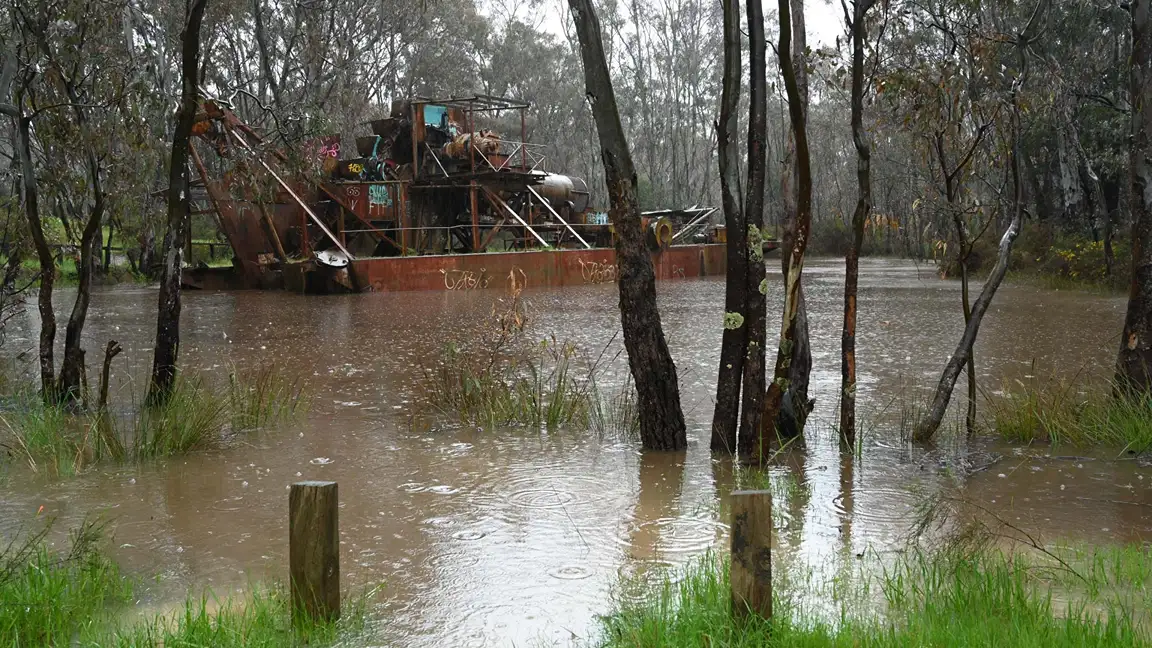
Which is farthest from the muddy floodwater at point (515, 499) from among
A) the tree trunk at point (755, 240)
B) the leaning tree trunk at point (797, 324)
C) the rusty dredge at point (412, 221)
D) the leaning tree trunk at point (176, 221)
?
the rusty dredge at point (412, 221)

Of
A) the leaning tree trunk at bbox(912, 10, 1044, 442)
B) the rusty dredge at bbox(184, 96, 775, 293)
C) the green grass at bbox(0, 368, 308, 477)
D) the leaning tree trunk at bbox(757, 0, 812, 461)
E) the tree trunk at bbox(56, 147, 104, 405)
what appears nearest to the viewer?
the leaning tree trunk at bbox(757, 0, 812, 461)

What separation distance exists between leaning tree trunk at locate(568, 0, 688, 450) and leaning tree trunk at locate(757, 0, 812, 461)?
838 millimetres

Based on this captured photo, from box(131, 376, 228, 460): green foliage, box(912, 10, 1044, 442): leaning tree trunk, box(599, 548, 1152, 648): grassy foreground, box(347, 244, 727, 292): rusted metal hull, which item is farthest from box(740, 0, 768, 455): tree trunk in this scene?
box(347, 244, 727, 292): rusted metal hull

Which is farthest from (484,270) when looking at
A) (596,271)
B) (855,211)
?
(855,211)

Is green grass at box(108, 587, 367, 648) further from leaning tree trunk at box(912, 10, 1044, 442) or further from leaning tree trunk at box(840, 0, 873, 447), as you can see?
leaning tree trunk at box(912, 10, 1044, 442)

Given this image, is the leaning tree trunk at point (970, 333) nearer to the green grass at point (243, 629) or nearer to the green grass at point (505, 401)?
the green grass at point (505, 401)

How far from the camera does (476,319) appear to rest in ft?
49.5

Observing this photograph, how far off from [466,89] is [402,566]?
39570mm

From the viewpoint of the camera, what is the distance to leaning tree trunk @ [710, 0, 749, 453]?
591 cm

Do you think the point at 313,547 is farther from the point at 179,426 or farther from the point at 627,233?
the point at 179,426

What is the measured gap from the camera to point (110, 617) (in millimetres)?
3820

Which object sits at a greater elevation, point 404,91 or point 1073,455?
point 404,91

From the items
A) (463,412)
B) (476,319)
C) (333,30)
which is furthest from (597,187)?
(463,412)

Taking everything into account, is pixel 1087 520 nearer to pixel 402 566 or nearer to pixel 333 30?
pixel 402 566
